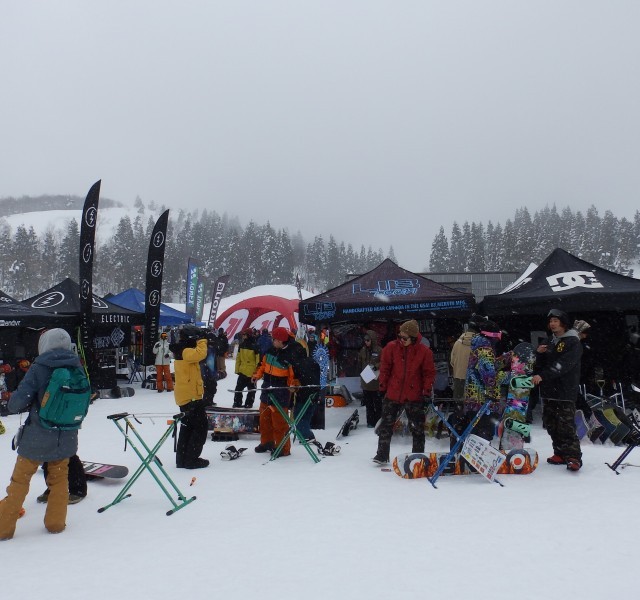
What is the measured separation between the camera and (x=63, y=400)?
3.67 metres

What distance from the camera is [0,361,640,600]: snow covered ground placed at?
2.91 m

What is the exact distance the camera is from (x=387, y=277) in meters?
8.70

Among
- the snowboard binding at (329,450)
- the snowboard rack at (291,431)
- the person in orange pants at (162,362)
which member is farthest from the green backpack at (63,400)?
the person in orange pants at (162,362)

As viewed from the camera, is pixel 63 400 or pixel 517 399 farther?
pixel 517 399

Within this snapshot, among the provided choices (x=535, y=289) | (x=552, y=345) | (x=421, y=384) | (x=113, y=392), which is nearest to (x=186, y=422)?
(x=421, y=384)

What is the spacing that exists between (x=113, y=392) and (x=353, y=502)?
944 cm

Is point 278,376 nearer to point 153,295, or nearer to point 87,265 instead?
point 87,265

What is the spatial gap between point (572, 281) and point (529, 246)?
198ft

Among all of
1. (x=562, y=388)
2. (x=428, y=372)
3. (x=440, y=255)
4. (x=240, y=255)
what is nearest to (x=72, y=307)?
(x=428, y=372)

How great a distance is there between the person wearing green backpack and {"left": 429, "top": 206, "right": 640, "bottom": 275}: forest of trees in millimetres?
61374

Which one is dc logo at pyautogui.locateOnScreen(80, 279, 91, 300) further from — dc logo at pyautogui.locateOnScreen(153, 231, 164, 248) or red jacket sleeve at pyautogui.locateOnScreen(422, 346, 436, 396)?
red jacket sleeve at pyautogui.locateOnScreen(422, 346, 436, 396)

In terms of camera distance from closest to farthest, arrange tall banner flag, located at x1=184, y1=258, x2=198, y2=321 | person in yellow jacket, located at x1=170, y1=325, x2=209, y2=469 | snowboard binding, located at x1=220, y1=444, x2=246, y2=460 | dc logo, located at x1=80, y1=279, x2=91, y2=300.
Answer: person in yellow jacket, located at x1=170, y1=325, x2=209, y2=469
snowboard binding, located at x1=220, y1=444, x2=246, y2=460
dc logo, located at x1=80, y1=279, x2=91, y2=300
tall banner flag, located at x1=184, y1=258, x2=198, y2=321

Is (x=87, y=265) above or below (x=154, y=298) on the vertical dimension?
above

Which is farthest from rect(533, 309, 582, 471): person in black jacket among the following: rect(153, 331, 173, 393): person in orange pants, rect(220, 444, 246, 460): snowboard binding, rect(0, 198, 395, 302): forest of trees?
rect(0, 198, 395, 302): forest of trees
